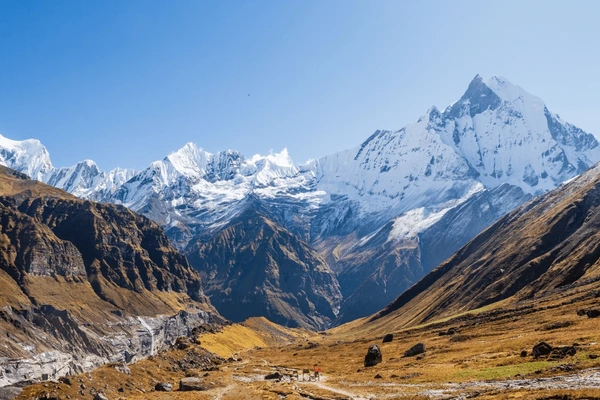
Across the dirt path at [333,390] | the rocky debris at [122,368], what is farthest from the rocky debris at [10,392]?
the dirt path at [333,390]

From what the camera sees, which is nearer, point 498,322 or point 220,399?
point 220,399

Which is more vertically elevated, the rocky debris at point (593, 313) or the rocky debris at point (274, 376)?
the rocky debris at point (274, 376)

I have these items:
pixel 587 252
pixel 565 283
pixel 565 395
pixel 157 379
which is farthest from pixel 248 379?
pixel 587 252

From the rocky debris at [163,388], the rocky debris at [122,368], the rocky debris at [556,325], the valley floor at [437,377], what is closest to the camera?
the valley floor at [437,377]

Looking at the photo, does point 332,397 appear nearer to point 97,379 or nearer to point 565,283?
point 97,379

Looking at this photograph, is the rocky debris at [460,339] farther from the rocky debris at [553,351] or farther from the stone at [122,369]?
the stone at [122,369]

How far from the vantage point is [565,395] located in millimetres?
40688

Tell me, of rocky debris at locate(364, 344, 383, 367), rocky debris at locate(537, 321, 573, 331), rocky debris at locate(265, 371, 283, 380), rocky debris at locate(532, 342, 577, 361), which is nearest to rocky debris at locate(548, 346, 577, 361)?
rocky debris at locate(532, 342, 577, 361)

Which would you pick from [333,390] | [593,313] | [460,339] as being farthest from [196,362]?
[593,313]

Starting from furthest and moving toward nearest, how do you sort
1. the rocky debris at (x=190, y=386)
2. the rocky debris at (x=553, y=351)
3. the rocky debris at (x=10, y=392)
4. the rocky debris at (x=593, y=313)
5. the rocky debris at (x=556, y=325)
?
the rocky debris at (x=556, y=325) → the rocky debris at (x=593, y=313) → the rocky debris at (x=190, y=386) → the rocky debris at (x=553, y=351) → the rocky debris at (x=10, y=392)

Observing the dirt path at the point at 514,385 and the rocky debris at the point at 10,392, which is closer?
the dirt path at the point at 514,385

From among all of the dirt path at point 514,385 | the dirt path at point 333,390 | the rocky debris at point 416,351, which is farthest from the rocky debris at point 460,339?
the dirt path at point 514,385

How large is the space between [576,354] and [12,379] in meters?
200

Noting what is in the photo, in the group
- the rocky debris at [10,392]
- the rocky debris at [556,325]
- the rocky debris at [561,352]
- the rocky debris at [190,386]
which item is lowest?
the rocky debris at [556,325]
